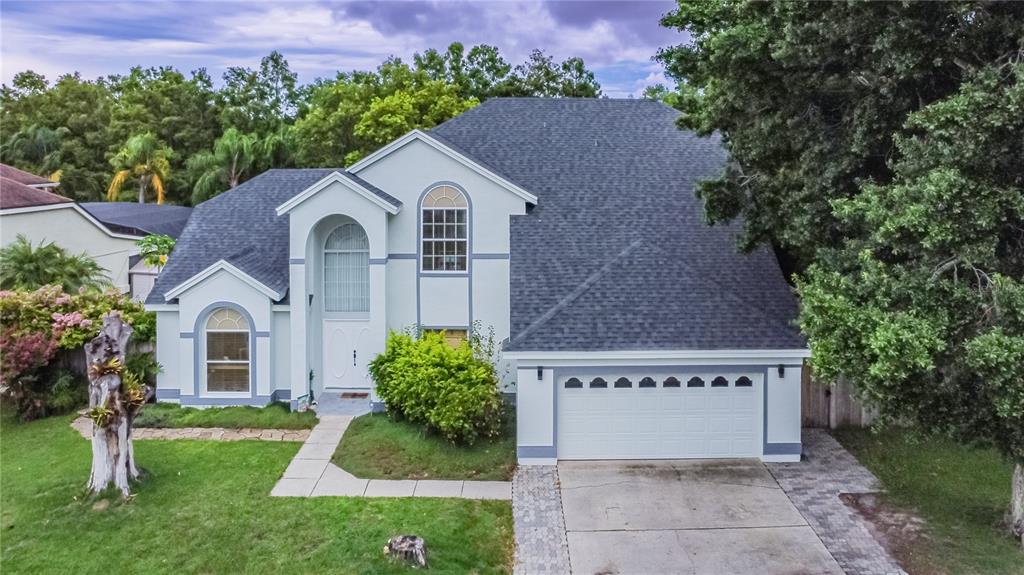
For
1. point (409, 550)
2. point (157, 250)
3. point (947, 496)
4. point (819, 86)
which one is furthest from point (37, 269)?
point (947, 496)

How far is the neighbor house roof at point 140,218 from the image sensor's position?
89.7ft

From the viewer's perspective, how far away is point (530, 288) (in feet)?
46.9

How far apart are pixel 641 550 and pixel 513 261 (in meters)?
7.21

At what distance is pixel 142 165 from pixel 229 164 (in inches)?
210

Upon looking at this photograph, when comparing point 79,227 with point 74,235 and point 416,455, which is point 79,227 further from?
point 416,455

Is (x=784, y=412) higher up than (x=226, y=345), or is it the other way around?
(x=226, y=345)

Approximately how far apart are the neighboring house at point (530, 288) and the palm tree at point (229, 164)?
2283 cm

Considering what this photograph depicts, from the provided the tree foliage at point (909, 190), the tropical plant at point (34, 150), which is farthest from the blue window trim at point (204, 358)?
the tropical plant at point (34, 150)

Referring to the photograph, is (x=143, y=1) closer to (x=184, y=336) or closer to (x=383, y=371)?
(x=184, y=336)

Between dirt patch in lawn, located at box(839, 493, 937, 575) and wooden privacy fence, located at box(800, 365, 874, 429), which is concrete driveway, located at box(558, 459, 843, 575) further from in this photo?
wooden privacy fence, located at box(800, 365, 874, 429)

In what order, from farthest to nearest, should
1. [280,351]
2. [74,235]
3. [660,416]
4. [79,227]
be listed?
[79,227]
[74,235]
[280,351]
[660,416]

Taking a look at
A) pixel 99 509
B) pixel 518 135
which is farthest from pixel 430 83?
pixel 99 509

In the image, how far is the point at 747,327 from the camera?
12875mm

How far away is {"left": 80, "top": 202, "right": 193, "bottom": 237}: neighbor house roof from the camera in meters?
27.3
